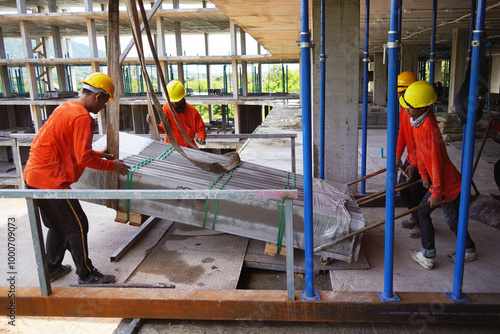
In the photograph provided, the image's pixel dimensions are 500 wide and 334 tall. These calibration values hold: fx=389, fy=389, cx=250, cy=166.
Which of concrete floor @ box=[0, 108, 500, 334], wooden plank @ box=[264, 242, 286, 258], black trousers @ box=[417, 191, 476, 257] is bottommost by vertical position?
concrete floor @ box=[0, 108, 500, 334]

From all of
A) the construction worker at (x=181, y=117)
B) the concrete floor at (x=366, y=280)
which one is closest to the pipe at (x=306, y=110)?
the concrete floor at (x=366, y=280)

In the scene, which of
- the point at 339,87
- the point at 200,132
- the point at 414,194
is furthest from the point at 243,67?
the point at 414,194

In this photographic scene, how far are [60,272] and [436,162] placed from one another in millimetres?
3676

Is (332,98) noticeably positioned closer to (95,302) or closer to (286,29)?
(95,302)

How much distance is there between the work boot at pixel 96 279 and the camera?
11.8 feet

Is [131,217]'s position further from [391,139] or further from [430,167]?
[430,167]

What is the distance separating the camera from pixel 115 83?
362 cm

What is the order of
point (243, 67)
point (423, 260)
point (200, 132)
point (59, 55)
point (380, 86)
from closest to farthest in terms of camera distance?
point (423, 260), point (200, 132), point (380, 86), point (243, 67), point (59, 55)

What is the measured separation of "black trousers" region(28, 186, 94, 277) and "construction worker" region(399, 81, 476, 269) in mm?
3188

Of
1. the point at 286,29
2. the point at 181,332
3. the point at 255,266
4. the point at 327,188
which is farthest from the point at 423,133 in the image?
the point at 286,29

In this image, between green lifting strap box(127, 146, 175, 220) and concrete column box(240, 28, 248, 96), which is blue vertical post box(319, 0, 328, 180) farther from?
concrete column box(240, 28, 248, 96)

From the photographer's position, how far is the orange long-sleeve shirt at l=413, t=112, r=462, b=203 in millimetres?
3443

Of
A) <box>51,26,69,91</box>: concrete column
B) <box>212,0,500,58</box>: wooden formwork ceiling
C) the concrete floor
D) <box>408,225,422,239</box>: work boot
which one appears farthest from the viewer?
<box>51,26,69,91</box>: concrete column

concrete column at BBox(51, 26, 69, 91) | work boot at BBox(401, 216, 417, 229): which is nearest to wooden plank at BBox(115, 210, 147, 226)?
work boot at BBox(401, 216, 417, 229)
